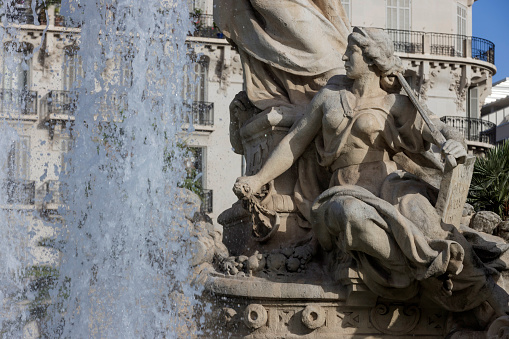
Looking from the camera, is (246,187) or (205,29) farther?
(205,29)

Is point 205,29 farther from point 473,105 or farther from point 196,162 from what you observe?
point 473,105

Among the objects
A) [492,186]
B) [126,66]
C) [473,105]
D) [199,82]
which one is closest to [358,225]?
[126,66]

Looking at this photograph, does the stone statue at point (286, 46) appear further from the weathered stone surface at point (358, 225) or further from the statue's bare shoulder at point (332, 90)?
the statue's bare shoulder at point (332, 90)

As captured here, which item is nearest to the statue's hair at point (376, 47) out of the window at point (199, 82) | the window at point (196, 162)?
the window at point (196, 162)

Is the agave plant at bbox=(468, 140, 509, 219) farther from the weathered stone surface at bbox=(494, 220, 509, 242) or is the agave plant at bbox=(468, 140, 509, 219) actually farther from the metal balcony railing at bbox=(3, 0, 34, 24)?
the weathered stone surface at bbox=(494, 220, 509, 242)

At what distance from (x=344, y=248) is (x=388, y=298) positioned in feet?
1.63

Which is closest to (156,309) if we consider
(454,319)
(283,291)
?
(283,291)

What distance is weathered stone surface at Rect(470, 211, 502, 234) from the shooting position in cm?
851

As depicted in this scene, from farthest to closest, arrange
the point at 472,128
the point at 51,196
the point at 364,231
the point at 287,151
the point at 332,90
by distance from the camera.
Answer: the point at 472,128
the point at 51,196
the point at 287,151
the point at 332,90
the point at 364,231

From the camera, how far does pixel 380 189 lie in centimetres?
759

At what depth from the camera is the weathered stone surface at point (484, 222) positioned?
8508 millimetres

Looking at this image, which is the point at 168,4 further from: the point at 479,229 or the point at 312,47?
the point at 479,229

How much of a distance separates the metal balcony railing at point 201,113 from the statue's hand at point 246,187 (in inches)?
814

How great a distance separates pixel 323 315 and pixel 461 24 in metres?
32.5
